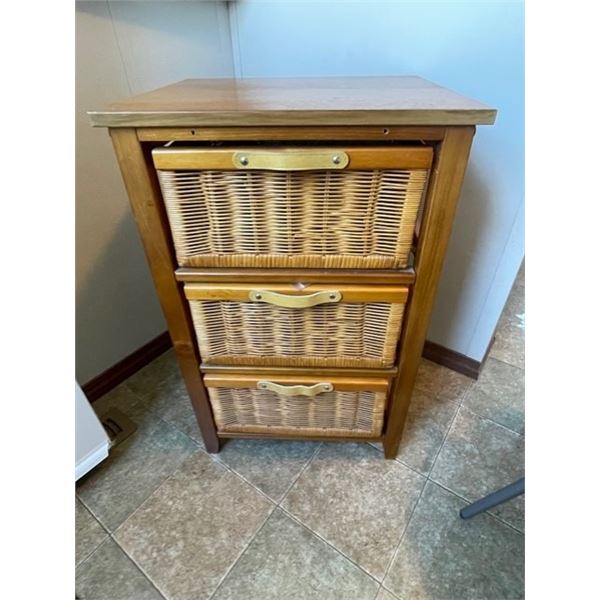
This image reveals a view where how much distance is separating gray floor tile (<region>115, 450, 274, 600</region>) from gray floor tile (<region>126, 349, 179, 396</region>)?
13.3 inches

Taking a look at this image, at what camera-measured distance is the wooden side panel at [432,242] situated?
50 cm

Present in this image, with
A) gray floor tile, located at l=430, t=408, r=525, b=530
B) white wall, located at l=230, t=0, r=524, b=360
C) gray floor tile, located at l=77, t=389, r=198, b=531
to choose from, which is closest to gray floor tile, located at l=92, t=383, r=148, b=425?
gray floor tile, located at l=77, t=389, r=198, b=531

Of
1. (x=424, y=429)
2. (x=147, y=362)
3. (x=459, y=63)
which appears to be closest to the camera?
(x=459, y=63)

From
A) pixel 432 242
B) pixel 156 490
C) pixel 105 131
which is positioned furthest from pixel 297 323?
pixel 105 131

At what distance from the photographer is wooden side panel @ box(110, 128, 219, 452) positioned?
520 millimetres

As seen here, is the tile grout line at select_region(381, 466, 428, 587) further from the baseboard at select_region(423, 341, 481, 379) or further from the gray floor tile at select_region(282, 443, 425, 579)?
the baseboard at select_region(423, 341, 481, 379)

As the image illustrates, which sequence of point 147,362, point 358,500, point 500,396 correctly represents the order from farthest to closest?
point 147,362
point 500,396
point 358,500

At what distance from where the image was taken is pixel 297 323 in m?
0.69

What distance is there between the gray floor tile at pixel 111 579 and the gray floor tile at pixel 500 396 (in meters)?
0.97

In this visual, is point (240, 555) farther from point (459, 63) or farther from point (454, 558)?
point (459, 63)

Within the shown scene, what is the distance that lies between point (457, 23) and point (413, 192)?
0.51 meters

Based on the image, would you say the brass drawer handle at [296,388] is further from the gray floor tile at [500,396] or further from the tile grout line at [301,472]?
the gray floor tile at [500,396]

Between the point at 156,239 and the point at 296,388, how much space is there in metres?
Answer: 0.41

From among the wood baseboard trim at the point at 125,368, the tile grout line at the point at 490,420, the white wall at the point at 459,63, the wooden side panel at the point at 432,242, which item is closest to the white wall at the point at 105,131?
the wood baseboard trim at the point at 125,368
